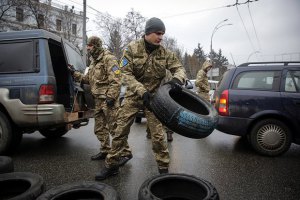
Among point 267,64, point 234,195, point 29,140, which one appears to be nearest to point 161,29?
point 234,195

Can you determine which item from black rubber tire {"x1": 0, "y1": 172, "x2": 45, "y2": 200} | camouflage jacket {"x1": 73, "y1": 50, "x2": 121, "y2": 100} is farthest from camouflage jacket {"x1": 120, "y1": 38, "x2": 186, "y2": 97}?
black rubber tire {"x1": 0, "y1": 172, "x2": 45, "y2": 200}

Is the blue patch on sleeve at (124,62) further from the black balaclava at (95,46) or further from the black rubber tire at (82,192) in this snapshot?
the black rubber tire at (82,192)

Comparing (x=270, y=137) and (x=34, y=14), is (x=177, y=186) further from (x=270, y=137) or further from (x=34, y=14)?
(x=34, y=14)

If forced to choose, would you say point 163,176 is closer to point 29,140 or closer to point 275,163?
point 275,163

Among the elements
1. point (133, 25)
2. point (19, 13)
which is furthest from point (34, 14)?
point (133, 25)

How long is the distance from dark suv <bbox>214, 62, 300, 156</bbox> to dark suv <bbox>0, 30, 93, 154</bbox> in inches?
122

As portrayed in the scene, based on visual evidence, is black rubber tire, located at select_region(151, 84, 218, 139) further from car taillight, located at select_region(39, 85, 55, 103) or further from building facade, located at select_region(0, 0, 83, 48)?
building facade, located at select_region(0, 0, 83, 48)

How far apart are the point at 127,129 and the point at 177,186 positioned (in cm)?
118

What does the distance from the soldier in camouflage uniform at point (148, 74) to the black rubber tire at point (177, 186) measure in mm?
794

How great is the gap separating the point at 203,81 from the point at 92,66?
4.39m

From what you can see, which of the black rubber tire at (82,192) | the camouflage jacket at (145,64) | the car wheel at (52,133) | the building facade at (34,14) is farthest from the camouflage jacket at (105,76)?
the building facade at (34,14)

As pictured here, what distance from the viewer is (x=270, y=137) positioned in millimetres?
4742

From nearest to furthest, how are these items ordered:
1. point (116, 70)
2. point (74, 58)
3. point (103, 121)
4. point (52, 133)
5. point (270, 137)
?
point (116, 70) < point (103, 121) < point (270, 137) < point (74, 58) < point (52, 133)

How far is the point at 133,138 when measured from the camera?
6.27 meters
